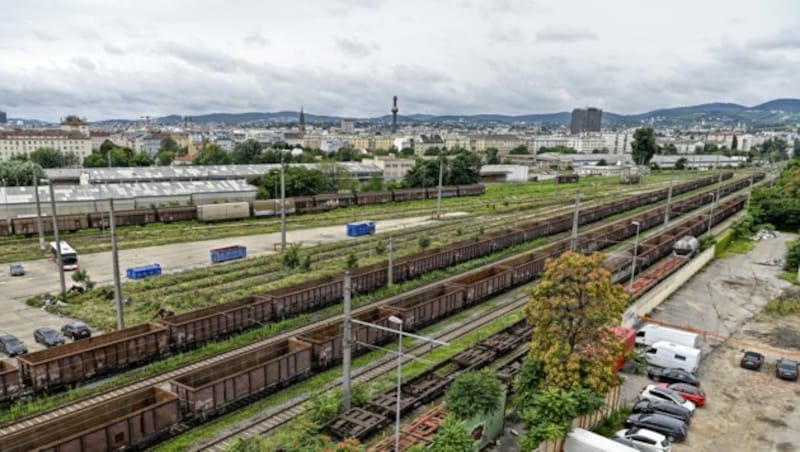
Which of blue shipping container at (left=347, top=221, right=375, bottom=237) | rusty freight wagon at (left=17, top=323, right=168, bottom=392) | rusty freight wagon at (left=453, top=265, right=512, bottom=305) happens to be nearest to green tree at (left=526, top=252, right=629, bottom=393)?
rusty freight wagon at (left=453, top=265, right=512, bottom=305)

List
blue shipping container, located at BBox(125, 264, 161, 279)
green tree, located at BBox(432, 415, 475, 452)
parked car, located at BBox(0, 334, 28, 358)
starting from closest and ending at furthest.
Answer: green tree, located at BBox(432, 415, 475, 452) → parked car, located at BBox(0, 334, 28, 358) → blue shipping container, located at BBox(125, 264, 161, 279)

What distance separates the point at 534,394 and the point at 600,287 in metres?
4.81

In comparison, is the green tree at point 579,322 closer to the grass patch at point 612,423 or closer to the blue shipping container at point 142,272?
the grass patch at point 612,423

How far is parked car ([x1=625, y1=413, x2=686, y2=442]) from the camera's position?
22.5 m

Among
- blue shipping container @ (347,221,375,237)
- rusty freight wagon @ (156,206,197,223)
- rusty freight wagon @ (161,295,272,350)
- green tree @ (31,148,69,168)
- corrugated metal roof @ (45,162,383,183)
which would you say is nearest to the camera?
rusty freight wagon @ (161,295,272,350)

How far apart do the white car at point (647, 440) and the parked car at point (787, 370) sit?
40.0ft

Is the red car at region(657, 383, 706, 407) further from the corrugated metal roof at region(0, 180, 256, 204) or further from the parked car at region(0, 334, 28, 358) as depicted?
the corrugated metal roof at region(0, 180, 256, 204)

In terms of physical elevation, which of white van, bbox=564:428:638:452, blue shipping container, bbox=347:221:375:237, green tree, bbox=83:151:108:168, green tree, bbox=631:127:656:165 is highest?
green tree, bbox=631:127:656:165

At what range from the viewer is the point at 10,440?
18172 millimetres

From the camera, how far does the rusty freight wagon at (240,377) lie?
21953 mm

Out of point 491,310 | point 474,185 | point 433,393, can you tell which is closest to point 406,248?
point 491,310

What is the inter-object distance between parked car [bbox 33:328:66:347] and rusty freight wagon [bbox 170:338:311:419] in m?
11.8

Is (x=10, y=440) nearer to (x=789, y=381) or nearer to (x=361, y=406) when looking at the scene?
(x=361, y=406)

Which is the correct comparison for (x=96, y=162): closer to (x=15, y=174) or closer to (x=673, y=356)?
(x=15, y=174)
